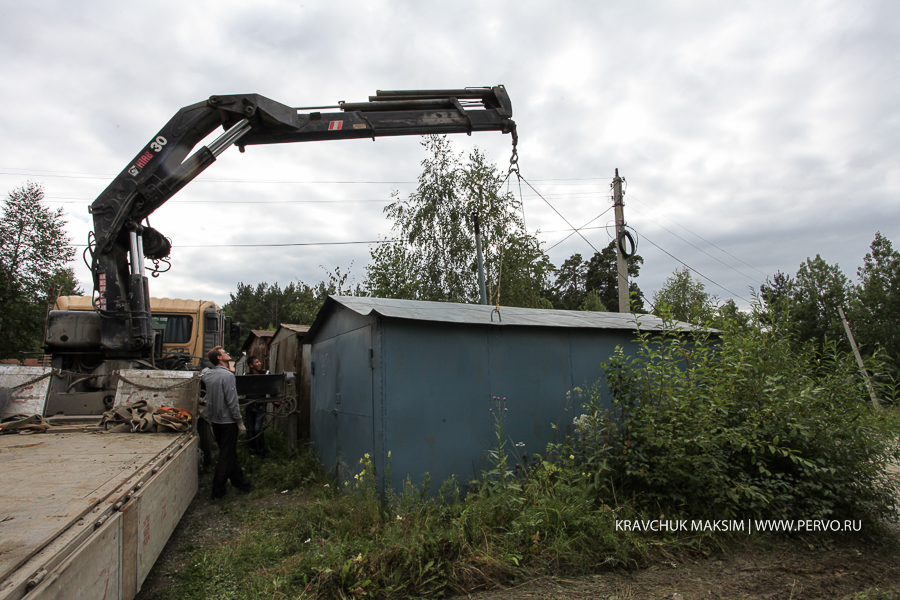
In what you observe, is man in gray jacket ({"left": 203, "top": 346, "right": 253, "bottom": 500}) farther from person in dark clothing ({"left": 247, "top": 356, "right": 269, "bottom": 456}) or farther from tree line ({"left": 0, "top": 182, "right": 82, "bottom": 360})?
tree line ({"left": 0, "top": 182, "right": 82, "bottom": 360})

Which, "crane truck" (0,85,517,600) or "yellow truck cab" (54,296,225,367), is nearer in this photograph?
"crane truck" (0,85,517,600)

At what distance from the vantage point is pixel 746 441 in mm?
4441

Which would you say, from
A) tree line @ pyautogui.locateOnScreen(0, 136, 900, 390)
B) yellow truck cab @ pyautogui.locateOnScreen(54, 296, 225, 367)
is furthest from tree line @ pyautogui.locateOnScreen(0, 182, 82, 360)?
yellow truck cab @ pyautogui.locateOnScreen(54, 296, 225, 367)

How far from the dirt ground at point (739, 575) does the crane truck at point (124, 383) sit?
1.03 metres

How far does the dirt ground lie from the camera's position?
11.6ft

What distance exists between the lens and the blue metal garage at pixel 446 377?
16.9ft

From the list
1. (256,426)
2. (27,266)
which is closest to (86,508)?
(256,426)

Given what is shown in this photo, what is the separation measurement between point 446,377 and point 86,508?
353 centimetres

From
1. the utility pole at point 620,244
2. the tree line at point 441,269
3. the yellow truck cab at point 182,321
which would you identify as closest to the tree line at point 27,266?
the tree line at point 441,269

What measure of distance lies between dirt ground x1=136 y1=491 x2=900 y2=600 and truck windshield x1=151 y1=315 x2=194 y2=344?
431cm

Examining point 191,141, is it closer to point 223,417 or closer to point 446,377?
point 223,417

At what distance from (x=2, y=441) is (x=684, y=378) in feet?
21.1

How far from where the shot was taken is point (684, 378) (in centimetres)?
489

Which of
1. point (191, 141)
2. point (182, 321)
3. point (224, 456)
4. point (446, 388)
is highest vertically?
point (191, 141)
